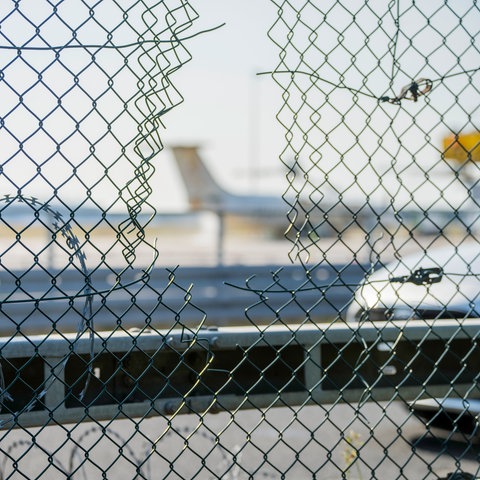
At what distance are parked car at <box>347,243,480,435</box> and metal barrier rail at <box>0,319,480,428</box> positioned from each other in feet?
0.04

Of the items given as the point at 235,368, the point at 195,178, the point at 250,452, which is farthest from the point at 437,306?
the point at 195,178

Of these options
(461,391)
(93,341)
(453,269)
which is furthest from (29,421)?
(453,269)

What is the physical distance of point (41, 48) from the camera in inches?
87.0

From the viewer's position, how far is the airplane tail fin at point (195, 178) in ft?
116

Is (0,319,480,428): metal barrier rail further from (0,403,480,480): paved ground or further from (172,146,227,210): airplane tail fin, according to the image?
(172,146,227,210): airplane tail fin

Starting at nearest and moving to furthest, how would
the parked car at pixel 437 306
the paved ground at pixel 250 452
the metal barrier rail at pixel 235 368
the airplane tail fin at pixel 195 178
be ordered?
the metal barrier rail at pixel 235 368 → the parked car at pixel 437 306 → the paved ground at pixel 250 452 → the airplane tail fin at pixel 195 178

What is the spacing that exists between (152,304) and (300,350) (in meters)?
6.53

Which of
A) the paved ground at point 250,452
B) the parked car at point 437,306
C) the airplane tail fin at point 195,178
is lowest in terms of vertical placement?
the airplane tail fin at point 195,178

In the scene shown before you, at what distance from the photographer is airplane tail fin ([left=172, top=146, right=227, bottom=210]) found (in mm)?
35500

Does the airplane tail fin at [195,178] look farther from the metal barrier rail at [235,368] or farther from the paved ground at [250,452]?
the metal barrier rail at [235,368]

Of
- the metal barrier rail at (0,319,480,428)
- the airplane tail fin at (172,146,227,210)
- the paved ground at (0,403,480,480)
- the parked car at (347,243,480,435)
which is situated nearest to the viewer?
the metal barrier rail at (0,319,480,428)

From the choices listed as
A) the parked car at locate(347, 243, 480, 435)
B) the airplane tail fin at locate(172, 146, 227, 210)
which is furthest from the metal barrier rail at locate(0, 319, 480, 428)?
the airplane tail fin at locate(172, 146, 227, 210)

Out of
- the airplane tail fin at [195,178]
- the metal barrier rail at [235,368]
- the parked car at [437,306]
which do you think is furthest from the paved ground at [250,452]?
the airplane tail fin at [195,178]

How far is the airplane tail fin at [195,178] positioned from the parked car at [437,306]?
30.6 m
